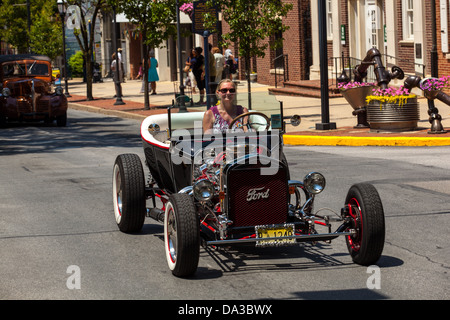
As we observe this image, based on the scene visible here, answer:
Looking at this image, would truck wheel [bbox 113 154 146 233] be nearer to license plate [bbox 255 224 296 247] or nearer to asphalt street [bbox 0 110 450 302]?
asphalt street [bbox 0 110 450 302]

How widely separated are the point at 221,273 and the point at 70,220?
3.06 m

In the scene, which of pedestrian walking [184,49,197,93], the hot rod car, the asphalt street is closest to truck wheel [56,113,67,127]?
pedestrian walking [184,49,197,93]

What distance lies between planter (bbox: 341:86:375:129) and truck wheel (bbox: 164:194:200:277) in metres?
12.1

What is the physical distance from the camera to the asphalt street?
21.7ft

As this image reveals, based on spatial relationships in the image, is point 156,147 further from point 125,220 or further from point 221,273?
point 221,273

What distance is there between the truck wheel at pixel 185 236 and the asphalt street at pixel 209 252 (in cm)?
12

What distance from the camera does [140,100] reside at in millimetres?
33156

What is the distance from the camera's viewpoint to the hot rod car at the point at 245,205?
6.94 metres

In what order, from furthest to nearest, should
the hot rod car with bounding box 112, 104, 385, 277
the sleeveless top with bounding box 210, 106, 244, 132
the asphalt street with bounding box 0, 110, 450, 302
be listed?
the sleeveless top with bounding box 210, 106, 244, 132 → the hot rod car with bounding box 112, 104, 385, 277 → the asphalt street with bounding box 0, 110, 450, 302

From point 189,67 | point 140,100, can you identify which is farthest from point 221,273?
point 140,100

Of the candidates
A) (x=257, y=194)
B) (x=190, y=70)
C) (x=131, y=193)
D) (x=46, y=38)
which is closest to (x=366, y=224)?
(x=257, y=194)

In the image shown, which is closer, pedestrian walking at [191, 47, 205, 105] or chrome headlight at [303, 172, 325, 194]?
chrome headlight at [303, 172, 325, 194]

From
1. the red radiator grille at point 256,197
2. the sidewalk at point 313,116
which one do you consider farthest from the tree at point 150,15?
the red radiator grille at point 256,197
